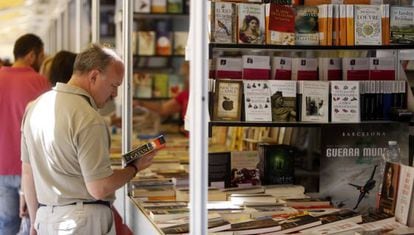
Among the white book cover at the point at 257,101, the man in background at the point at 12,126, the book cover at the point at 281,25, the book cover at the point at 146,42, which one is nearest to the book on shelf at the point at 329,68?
the book cover at the point at 281,25

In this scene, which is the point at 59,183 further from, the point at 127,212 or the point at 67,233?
the point at 127,212

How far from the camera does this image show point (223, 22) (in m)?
3.55

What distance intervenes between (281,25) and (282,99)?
37 cm

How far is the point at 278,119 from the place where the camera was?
369cm

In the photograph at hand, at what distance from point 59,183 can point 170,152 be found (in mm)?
2567

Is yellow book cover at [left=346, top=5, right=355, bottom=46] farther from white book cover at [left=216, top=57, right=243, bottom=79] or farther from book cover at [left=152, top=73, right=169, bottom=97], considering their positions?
book cover at [left=152, top=73, right=169, bottom=97]

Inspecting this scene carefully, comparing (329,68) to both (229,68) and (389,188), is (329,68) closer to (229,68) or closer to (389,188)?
(229,68)

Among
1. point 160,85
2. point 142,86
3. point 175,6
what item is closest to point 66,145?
point 175,6

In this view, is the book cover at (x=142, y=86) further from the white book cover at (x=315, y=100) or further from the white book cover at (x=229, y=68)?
the white book cover at (x=315, y=100)

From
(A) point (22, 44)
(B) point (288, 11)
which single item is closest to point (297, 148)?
(B) point (288, 11)

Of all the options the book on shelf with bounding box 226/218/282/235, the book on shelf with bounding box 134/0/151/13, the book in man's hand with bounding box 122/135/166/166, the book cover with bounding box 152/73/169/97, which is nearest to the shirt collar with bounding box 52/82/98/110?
the book in man's hand with bounding box 122/135/166/166

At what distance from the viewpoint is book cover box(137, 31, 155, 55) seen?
7984 millimetres

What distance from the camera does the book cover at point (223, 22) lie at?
11.6 feet

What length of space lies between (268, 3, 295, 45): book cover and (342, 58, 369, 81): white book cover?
347 millimetres
